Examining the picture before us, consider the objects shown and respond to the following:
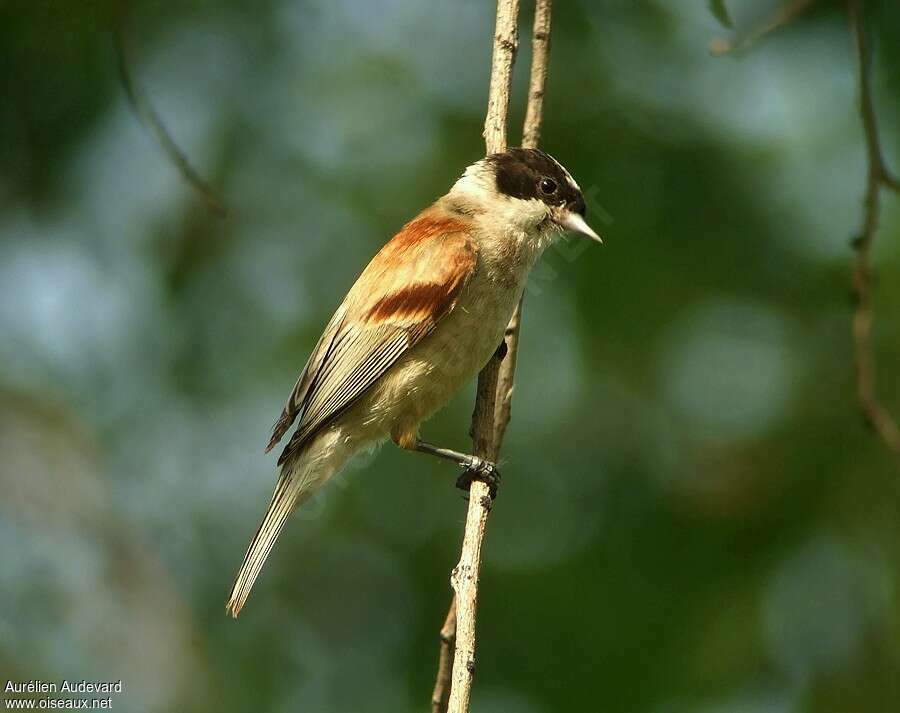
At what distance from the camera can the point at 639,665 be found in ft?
16.1

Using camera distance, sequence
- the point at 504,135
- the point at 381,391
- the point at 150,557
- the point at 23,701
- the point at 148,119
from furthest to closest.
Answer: the point at 150,557, the point at 23,701, the point at 381,391, the point at 504,135, the point at 148,119

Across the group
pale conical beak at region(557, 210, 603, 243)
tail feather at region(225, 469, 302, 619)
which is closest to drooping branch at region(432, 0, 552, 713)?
pale conical beak at region(557, 210, 603, 243)

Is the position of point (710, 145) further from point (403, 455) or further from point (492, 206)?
point (403, 455)

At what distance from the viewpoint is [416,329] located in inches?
185

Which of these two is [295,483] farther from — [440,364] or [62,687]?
[62,687]

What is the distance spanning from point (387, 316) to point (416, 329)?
0.16m

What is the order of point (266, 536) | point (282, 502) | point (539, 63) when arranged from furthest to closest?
1. point (282, 502)
2. point (266, 536)
3. point (539, 63)

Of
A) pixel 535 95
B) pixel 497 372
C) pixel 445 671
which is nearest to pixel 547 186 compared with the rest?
pixel 535 95

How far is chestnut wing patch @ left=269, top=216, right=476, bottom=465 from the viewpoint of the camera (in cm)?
469

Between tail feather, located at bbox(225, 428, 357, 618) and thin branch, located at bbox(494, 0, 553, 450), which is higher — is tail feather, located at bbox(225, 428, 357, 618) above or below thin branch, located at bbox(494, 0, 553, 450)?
below

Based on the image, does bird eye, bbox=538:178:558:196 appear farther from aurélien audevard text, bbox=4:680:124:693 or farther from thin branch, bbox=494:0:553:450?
aurélien audevard text, bbox=4:680:124:693

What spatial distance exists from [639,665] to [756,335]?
2.09m

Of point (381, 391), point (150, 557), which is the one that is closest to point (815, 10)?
point (381, 391)

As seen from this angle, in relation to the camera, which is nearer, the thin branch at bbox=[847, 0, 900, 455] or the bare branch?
the thin branch at bbox=[847, 0, 900, 455]
